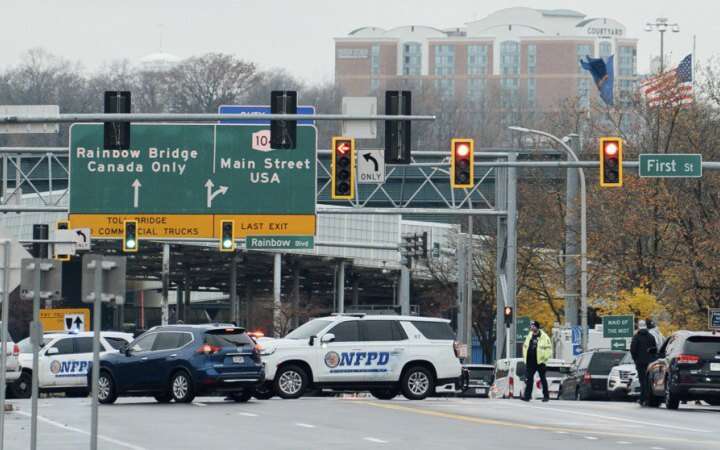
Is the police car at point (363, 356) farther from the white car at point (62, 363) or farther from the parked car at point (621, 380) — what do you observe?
the parked car at point (621, 380)

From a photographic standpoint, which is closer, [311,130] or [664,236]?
[311,130]

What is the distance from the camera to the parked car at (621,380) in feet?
135

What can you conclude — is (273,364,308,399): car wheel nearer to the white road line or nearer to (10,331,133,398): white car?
the white road line

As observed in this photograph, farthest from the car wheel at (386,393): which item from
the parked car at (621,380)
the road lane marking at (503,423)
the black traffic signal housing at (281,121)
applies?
the black traffic signal housing at (281,121)

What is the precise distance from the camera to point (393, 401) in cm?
3431

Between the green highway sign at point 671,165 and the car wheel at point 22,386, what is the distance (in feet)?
47.4

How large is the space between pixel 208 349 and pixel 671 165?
1143cm

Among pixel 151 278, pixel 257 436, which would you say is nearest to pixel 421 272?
pixel 151 278

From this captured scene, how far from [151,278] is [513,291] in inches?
2326

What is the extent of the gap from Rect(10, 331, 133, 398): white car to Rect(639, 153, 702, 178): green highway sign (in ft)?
39.8

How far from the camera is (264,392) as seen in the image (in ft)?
116

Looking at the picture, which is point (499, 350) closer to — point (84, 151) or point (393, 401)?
point (84, 151)

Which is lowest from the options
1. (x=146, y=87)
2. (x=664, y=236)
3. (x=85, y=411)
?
(x=85, y=411)

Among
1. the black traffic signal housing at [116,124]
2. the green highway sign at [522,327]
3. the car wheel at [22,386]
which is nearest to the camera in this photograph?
the black traffic signal housing at [116,124]
